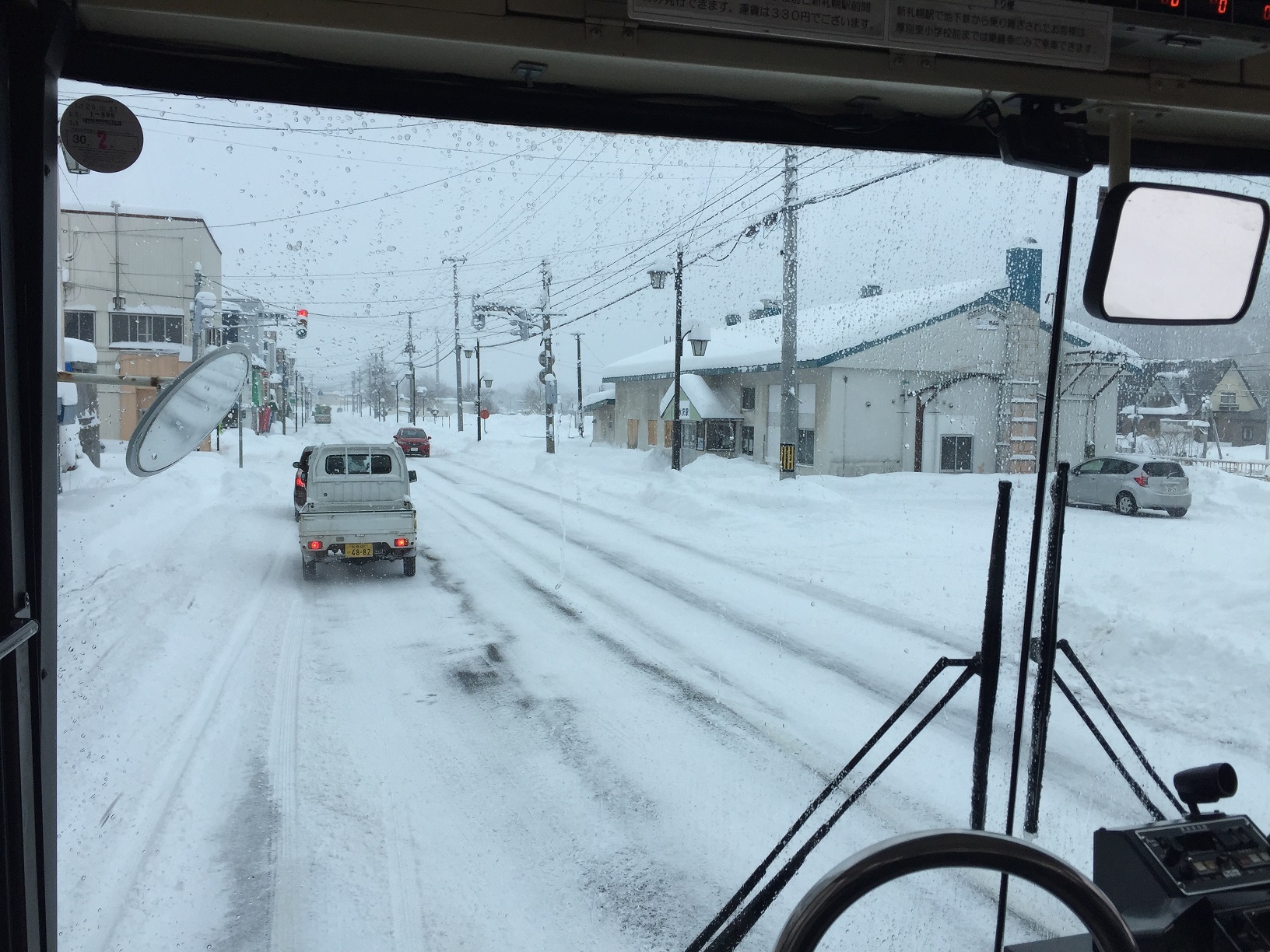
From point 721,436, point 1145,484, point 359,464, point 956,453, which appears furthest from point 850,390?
point 359,464

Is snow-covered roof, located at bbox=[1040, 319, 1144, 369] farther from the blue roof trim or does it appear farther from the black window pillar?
the blue roof trim

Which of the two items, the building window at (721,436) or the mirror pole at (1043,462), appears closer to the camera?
the mirror pole at (1043,462)

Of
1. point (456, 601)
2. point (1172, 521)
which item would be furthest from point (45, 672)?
point (1172, 521)

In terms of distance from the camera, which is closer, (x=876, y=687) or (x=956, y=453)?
(x=876, y=687)

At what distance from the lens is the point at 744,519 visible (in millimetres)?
15898

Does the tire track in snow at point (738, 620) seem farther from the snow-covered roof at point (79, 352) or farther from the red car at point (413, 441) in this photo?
the red car at point (413, 441)

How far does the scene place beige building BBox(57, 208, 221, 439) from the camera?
295 cm

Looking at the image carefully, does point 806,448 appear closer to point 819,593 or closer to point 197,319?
point 819,593

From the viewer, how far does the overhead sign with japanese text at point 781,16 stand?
1.94 m

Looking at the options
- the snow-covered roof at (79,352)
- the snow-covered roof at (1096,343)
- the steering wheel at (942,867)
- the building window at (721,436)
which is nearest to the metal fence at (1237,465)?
the building window at (721,436)

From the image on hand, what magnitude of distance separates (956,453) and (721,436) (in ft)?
24.4

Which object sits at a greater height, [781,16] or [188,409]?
[781,16]

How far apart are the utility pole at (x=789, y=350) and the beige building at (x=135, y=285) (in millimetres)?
8857

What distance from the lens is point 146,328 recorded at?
4168 mm
